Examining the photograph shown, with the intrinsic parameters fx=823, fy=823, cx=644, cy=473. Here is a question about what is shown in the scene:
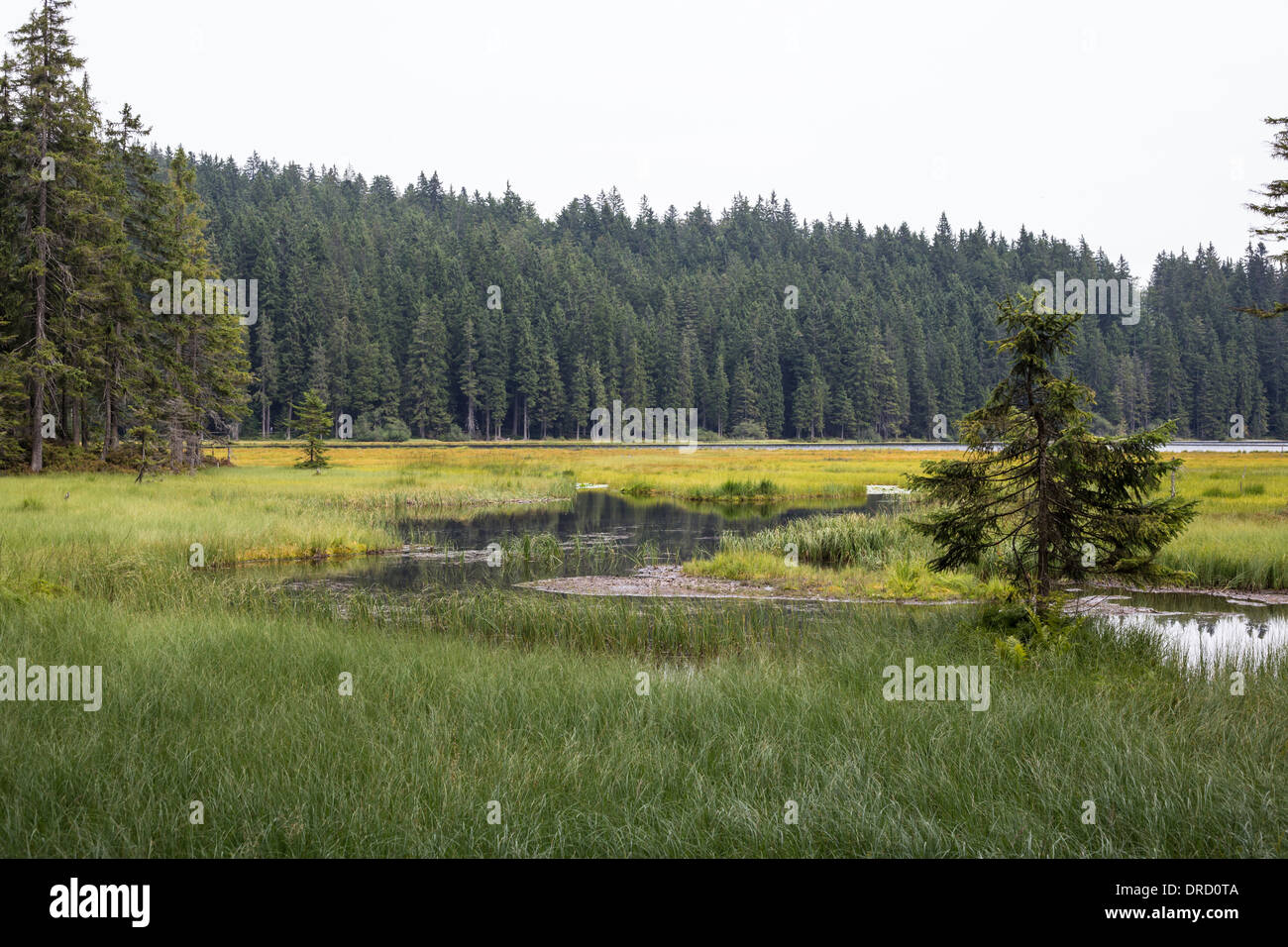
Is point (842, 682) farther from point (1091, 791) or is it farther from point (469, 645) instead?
point (469, 645)

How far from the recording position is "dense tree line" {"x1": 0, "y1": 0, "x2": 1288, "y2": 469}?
38.1 metres

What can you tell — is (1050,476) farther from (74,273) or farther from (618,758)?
(74,273)

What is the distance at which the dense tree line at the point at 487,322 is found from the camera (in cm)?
3806

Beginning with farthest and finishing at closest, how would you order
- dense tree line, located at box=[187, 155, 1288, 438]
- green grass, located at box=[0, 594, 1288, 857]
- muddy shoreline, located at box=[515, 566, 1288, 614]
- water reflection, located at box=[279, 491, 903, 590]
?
dense tree line, located at box=[187, 155, 1288, 438] < water reflection, located at box=[279, 491, 903, 590] < muddy shoreline, located at box=[515, 566, 1288, 614] < green grass, located at box=[0, 594, 1288, 857]

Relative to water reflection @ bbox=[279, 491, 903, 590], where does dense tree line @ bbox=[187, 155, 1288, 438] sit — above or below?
above

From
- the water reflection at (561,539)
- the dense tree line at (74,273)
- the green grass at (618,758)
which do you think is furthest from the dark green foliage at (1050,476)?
the dense tree line at (74,273)

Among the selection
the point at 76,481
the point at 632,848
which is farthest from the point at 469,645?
the point at 76,481

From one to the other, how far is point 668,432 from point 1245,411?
88.1 meters

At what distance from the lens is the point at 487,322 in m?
106

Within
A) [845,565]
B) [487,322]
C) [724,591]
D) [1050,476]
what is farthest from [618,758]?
[487,322]
